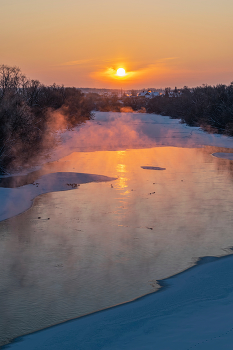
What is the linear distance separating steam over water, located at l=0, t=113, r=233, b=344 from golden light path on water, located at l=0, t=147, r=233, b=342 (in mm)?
18

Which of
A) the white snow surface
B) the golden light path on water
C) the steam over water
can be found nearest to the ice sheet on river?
the steam over water

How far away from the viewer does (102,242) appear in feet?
28.6

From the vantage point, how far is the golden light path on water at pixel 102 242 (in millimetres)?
6066

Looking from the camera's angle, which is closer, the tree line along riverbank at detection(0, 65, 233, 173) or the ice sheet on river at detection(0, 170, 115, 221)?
the ice sheet on river at detection(0, 170, 115, 221)

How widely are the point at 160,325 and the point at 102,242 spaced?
3.76 metres

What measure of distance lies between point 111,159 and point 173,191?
908cm

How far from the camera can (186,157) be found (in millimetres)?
23797

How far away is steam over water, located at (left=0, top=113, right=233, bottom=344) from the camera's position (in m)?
6.10

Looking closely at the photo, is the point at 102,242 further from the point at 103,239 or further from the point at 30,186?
the point at 30,186

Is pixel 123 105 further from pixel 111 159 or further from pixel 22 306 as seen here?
pixel 22 306

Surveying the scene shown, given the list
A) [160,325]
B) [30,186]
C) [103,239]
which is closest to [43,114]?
[30,186]

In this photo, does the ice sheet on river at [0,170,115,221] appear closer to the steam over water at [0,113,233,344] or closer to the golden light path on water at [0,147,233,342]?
the steam over water at [0,113,233,344]

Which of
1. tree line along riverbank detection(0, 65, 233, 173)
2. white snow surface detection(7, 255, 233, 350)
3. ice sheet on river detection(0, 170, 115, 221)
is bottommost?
white snow surface detection(7, 255, 233, 350)

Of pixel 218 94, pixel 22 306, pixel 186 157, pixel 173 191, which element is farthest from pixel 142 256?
pixel 218 94
